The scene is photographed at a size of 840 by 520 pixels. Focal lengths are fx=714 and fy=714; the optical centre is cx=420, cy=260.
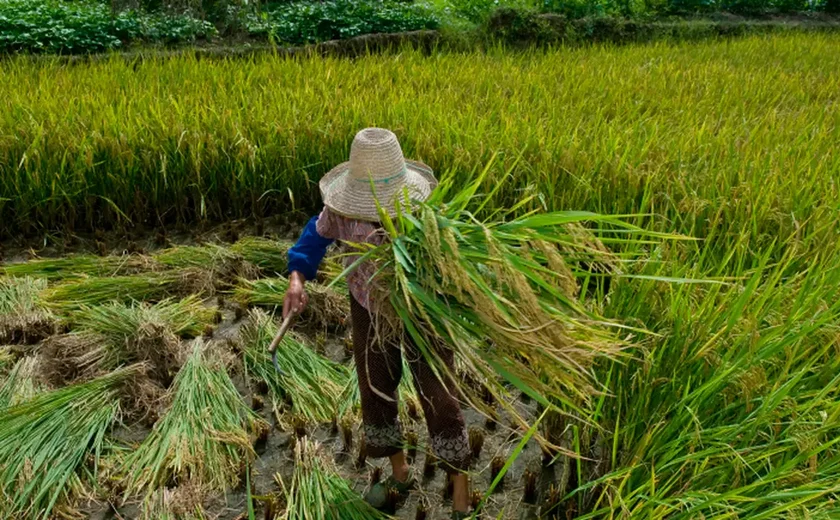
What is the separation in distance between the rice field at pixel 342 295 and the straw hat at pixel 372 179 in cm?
46

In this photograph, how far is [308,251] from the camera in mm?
1506

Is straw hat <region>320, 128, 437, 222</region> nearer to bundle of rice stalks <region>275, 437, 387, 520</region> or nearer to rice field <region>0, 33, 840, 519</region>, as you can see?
rice field <region>0, 33, 840, 519</region>

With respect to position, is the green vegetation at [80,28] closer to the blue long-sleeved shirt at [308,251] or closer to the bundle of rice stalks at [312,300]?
the bundle of rice stalks at [312,300]

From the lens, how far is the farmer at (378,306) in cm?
137

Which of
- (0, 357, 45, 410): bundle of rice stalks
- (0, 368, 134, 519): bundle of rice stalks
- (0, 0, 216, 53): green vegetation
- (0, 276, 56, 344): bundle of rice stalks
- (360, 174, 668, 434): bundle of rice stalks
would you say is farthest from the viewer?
(0, 0, 216, 53): green vegetation

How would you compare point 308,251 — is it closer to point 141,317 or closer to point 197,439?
point 197,439

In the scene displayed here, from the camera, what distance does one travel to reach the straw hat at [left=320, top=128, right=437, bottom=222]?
136 cm

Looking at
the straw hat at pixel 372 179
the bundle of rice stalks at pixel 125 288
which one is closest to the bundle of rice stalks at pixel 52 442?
the bundle of rice stalks at pixel 125 288

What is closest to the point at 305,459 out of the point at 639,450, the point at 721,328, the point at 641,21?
the point at 639,450

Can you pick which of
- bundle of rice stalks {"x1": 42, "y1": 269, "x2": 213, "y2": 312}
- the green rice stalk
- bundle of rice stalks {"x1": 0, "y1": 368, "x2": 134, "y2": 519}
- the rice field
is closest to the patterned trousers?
the rice field

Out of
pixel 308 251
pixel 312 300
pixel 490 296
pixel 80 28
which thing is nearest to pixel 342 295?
pixel 312 300

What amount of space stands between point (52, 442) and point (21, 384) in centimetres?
28

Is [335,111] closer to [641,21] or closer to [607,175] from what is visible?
[607,175]

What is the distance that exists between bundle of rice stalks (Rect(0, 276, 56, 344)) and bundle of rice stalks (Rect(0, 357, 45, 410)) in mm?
191
